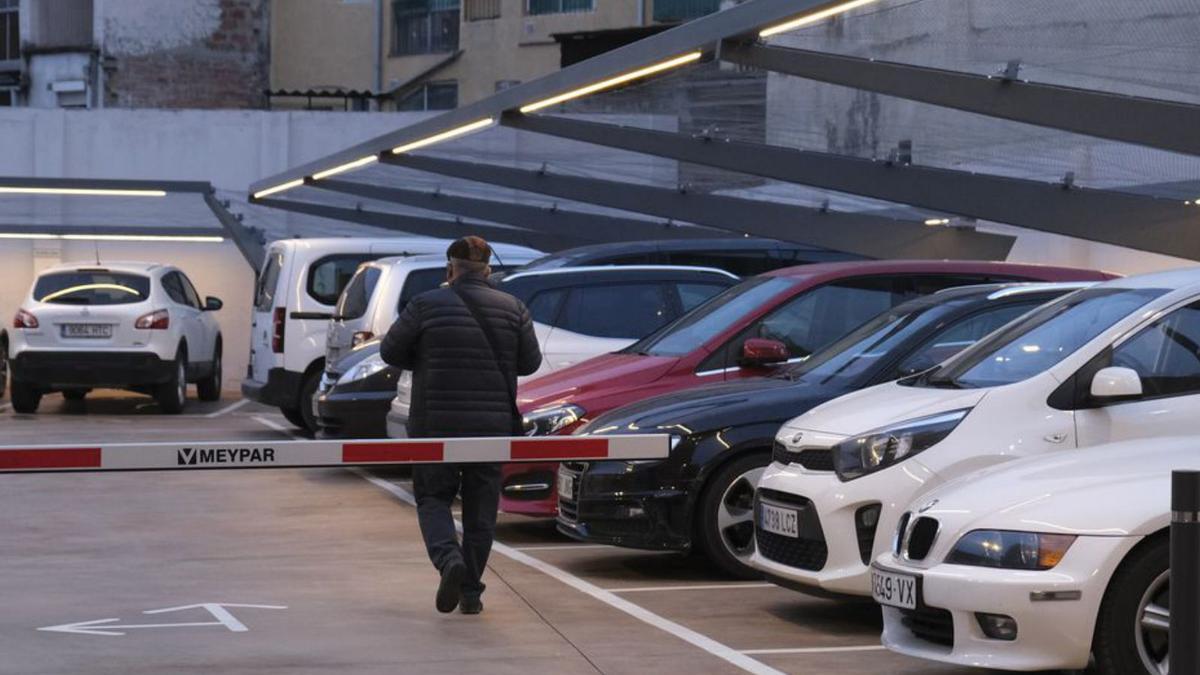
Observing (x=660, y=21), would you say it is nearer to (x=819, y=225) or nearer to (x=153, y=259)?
(x=153, y=259)

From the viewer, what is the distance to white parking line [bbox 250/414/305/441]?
21375mm

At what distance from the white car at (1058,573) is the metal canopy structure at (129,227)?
69.1 feet

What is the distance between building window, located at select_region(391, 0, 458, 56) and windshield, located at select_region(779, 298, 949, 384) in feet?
121

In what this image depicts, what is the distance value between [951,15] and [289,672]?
6.70 meters

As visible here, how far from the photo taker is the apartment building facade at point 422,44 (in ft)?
146

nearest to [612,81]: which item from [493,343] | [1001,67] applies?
[1001,67]

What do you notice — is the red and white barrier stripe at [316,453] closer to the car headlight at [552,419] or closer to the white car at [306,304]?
the car headlight at [552,419]

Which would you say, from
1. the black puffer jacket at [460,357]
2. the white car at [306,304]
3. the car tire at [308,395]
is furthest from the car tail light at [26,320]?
the black puffer jacket at [460,357]

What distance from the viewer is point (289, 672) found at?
27.2ft

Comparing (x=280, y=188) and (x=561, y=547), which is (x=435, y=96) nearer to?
(x=280, y=188)

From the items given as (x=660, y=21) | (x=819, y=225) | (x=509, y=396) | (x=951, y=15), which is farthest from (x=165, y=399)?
(x=660, y=21)

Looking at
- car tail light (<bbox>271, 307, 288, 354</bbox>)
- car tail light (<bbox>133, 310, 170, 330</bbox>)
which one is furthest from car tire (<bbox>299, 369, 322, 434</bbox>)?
car tail light (<bbox>133, 310, 170, 330</bbox>)

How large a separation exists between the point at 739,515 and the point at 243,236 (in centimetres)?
1932

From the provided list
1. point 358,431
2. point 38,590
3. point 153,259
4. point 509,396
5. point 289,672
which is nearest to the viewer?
point 289,672
